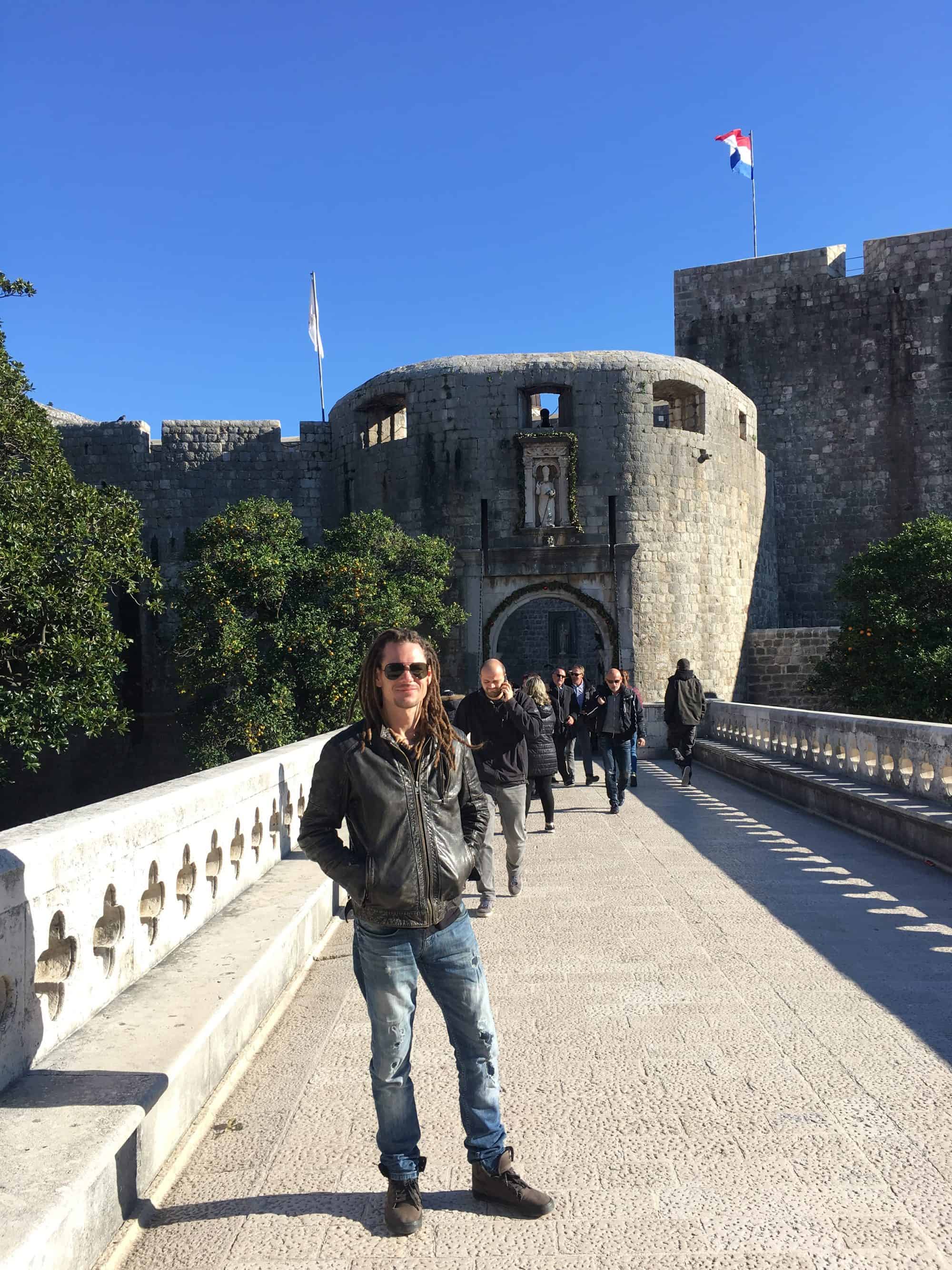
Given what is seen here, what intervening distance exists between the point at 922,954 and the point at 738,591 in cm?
1866

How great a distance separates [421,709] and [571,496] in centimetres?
1849

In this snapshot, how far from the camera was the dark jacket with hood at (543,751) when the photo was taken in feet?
27.7

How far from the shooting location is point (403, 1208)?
100 inches

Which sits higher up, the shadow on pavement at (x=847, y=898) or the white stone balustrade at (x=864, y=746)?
the white stone balustrade at (x=864, y=746)

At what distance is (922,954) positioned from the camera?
4949mm

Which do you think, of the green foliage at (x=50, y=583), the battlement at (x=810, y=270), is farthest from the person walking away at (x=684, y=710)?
the battlement at (x=810, y=270)

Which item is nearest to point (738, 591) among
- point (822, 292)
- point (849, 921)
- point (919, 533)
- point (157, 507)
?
point (919, 533)

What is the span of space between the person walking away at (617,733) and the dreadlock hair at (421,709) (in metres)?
7.79

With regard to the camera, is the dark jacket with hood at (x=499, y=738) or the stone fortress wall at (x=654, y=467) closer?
the dark jacket with hood at (x=499, y=738)

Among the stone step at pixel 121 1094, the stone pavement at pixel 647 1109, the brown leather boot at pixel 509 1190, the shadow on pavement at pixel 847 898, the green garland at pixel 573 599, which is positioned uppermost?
the green garland at pixel 573 599

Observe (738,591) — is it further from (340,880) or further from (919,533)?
(340,880)

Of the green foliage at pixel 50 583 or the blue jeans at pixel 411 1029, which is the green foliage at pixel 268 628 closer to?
the green foliage at pixel 50 583

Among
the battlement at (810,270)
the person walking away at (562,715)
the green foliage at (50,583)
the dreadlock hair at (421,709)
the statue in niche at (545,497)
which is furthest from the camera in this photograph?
the battlement at (810,270)

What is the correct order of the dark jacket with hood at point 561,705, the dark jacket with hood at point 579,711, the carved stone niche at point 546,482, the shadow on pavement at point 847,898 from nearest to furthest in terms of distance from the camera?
1. the shadow on pavement at point 847,898
2. the dark jacket with hood at point 561,705
3. the dark jacket with hood at point 579,711
4. the carved stone niche at point 546,482
